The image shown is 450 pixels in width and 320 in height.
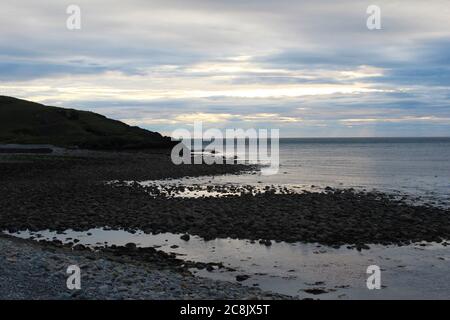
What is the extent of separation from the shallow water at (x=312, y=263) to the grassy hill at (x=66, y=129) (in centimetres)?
7880

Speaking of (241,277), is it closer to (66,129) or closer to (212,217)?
(212,217)

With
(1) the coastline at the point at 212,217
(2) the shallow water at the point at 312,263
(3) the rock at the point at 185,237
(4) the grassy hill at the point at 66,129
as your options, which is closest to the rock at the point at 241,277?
(2) the shallow water at the point at 312,263

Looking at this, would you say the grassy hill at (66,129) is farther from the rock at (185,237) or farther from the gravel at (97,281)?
the gravel at (97,281)

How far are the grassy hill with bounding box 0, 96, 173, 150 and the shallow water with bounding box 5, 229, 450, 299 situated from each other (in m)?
78.8

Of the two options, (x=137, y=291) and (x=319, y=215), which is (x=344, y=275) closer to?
(x=137, y=291)

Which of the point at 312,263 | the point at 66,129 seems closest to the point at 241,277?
the point at 312,263

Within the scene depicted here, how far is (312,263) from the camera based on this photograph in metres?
17.9

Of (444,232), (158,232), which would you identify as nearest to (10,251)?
(158,232)

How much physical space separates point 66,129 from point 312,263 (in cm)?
11289

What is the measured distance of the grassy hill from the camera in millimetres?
101062

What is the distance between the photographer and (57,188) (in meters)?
35.8

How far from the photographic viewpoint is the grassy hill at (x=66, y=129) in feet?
332

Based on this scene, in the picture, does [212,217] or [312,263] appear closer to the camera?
[312,263]
